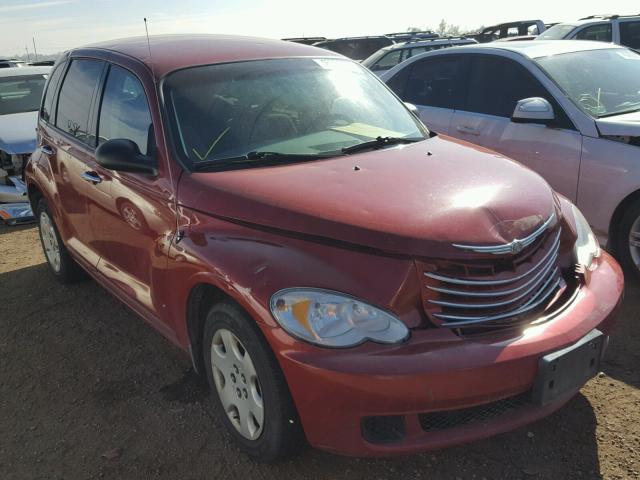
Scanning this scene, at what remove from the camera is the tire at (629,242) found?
4.01 m

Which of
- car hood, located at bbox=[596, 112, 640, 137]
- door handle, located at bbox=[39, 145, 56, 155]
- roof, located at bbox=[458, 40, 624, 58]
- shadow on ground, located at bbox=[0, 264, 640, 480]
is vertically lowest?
shadow on ground, located at bbox=[0, 264, 640, 480]

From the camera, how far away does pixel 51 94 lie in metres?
4.60

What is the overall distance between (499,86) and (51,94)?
3639 millimetres

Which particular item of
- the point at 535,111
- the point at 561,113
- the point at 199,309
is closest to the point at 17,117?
the point at 199,309

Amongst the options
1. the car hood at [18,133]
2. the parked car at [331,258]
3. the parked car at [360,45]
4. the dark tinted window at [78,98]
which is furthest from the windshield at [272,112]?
the parked car at [360,45]

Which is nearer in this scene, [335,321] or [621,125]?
[335,321]

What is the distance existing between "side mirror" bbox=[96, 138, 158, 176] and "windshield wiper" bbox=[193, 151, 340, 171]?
25cm

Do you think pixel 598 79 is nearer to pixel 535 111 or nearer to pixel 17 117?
pixel 535 111

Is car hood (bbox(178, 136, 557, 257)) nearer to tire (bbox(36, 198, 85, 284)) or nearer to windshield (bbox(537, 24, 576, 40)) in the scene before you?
tire (bbox(36, 198, 85, 284))

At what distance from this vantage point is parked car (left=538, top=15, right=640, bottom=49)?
987cm

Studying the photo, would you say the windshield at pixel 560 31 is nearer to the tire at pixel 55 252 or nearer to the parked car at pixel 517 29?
the parked car at pixel 517 29

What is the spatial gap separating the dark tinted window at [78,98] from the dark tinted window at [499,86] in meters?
3.17

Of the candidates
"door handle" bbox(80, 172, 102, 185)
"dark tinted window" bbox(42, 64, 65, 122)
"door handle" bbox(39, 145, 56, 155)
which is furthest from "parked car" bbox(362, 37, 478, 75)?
"door handle" bbox(80, 172, 102, 185)

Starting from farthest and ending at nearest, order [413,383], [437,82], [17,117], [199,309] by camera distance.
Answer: [17,117], [437,82], [199,309], [413,383]
